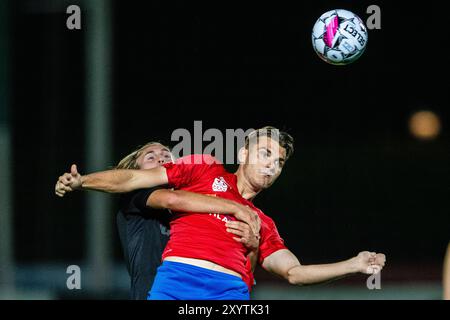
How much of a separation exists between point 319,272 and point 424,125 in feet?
21.7

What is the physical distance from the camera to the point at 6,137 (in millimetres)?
7602

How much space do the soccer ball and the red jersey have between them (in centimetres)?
128

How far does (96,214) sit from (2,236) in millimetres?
873

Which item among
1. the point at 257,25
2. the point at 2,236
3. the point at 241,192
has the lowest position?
the point at 2,236

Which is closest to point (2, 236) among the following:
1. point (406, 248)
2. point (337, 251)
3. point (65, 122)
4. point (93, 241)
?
point (93, 241)

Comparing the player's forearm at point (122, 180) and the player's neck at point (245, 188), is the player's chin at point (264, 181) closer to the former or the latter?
the player's neck at point (245, 188)

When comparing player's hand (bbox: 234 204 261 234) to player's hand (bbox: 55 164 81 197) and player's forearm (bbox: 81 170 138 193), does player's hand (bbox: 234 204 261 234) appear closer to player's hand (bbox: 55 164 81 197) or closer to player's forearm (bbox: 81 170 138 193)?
player's forearm (bbox: 81 170 138 193)

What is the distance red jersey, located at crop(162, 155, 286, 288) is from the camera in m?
4.32

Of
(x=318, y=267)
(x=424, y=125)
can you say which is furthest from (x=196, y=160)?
(x=424, y=125)

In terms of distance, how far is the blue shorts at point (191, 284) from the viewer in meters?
4.27

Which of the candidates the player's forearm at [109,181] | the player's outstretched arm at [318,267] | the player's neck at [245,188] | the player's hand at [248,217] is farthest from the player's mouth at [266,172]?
the player's forearm at [109,181]

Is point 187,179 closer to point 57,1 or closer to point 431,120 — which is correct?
point 57,1

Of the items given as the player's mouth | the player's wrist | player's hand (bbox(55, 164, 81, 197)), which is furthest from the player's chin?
player's hand (bbox(55, 164, 81, 197))

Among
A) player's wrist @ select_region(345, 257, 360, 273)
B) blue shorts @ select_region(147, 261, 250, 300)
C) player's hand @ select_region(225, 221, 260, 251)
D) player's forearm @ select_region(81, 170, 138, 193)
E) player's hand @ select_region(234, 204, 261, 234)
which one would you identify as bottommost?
blue shorts @ select_region(147, 261, 250, 300)
